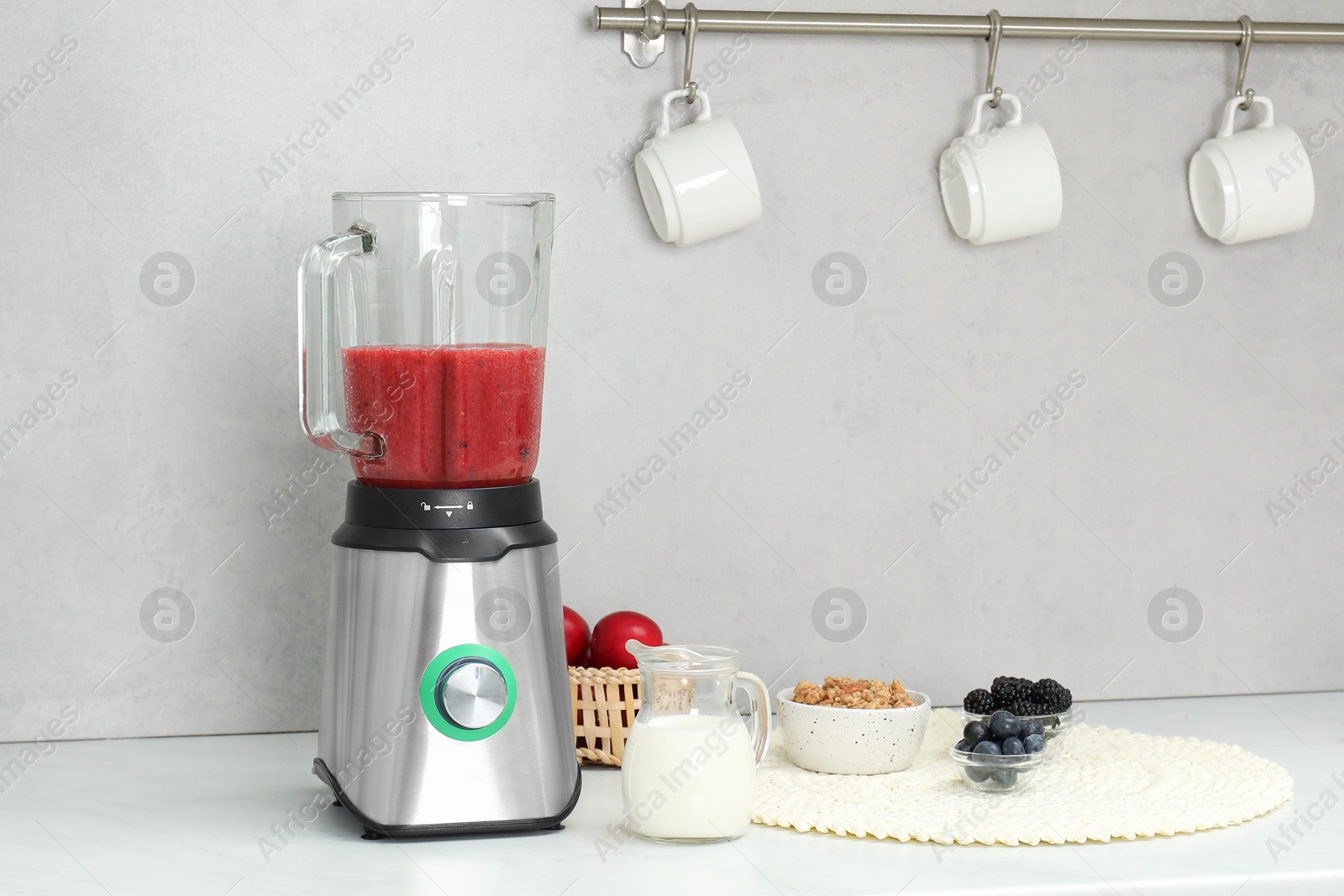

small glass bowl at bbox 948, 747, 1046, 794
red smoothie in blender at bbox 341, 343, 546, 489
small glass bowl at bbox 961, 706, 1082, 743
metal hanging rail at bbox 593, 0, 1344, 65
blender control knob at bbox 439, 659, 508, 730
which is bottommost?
small glass bowl at bbox 948, 747, 1046, 794

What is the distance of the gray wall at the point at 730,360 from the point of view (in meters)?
1.21

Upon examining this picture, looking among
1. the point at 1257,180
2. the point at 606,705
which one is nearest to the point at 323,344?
the point at 606,705

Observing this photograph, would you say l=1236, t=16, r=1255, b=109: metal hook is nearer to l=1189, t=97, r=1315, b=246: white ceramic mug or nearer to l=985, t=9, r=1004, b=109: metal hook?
l=1189, t=97, r=1315, b=246: white ceramic mug

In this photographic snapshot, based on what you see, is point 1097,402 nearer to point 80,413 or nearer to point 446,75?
point 446,75

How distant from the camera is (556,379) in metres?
1.29

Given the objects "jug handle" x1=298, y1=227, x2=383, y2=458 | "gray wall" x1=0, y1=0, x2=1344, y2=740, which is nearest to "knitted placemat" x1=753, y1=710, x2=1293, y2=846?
"gray wall" x1=0, y1=0, x2=1344, y2=740

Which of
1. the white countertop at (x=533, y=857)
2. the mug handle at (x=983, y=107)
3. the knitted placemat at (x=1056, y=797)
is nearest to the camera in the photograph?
the white countertop at (x=533, y=857)

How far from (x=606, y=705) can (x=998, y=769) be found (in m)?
0.34

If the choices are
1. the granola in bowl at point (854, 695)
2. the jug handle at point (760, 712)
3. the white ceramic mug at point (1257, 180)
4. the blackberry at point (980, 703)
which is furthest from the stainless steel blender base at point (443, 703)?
the white ceramic mug at point (1257, 180)

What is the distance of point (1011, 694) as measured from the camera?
1.10 metres

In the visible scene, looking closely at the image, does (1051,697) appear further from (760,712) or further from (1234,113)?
(1234,113)

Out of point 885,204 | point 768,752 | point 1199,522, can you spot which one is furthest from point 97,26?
point 1199,522

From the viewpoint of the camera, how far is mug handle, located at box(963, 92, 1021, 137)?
1.32 meters

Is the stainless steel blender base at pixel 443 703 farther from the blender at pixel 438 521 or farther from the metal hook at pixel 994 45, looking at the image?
the metal hook at pixel 994 45
